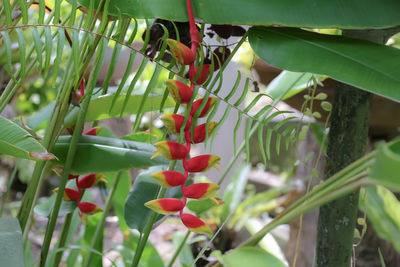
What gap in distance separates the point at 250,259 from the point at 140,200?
32 centimetres

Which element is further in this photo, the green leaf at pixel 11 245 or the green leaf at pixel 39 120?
the green leaf at pixel 39 120

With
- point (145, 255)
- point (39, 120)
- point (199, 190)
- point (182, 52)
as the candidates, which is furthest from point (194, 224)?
point (145, 255)

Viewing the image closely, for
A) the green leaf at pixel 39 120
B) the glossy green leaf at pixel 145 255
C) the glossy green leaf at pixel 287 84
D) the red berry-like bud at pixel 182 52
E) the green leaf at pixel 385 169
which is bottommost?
the glossy green leaf at pixel 145 255

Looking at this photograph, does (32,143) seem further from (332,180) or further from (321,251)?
(321,251)

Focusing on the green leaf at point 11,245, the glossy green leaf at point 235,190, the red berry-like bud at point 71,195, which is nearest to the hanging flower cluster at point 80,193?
the red berry-like bud at point 71,195

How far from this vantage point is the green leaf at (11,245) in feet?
1.12

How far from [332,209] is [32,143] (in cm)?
32

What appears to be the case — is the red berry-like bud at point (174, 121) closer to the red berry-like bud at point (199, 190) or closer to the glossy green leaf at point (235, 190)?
the red berry-like bud at point (199, 190)

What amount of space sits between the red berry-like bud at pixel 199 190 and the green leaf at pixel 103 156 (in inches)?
6.4

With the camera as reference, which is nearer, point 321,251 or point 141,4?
point 141,4

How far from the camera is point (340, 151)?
498 mm

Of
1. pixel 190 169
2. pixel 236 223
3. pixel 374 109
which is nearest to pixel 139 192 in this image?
pixel 190 169

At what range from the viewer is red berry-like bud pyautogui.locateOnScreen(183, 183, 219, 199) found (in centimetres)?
36

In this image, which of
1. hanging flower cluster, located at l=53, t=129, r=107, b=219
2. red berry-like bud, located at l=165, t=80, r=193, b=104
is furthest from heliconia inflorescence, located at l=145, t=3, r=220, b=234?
hanging flower cluster, located at l=53, t=129, r=107, b=219
